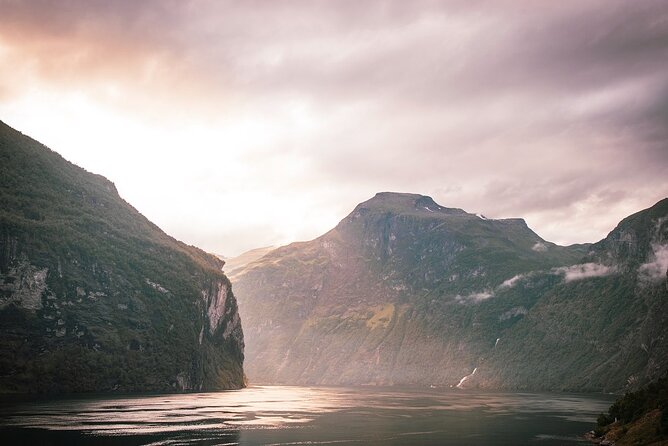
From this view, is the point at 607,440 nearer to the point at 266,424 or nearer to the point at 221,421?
the point at 266,424

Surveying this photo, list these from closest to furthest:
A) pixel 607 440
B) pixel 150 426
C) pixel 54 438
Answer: pixel 54 438, pixel 607 440, pixel 150 426

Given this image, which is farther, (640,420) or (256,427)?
(256,427)

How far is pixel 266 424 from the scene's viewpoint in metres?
153

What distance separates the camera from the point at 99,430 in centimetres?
12400

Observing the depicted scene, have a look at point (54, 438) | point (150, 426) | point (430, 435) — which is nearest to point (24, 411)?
point (150, 426)

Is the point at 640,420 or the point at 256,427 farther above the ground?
the point at 640,420

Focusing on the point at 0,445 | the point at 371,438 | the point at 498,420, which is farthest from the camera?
the point at 498,420

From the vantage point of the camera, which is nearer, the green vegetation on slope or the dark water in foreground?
the green vegetation on slope

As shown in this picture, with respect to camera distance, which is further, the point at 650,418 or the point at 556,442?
the point at 556,442

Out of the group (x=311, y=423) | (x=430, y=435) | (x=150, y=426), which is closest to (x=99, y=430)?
(x=150, y=426)

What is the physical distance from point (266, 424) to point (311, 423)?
13.5m

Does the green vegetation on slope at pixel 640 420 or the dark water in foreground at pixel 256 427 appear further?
the dark water in foreground at pixel 256 427

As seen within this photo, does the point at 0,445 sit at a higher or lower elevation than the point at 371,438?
higher

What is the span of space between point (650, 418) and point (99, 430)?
109 meters
